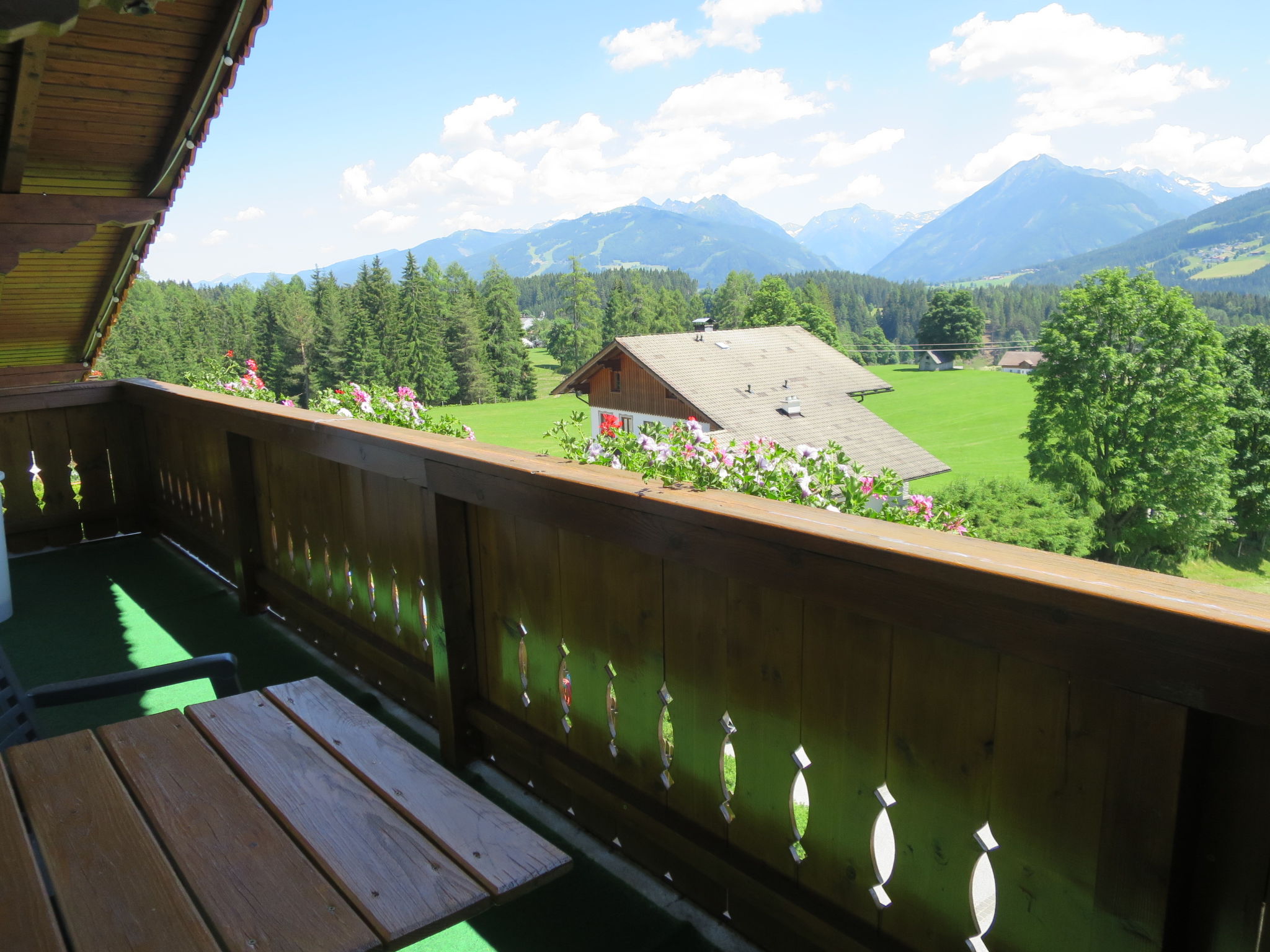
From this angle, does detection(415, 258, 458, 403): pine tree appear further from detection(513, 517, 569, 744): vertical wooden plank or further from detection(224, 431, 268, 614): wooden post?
detection(513, 517, 569, 744): vertical wooden plank

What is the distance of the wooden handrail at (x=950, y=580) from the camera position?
31.7 inches

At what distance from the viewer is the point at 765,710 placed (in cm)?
141

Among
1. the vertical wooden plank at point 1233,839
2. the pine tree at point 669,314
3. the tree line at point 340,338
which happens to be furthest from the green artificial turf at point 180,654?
the pine tree at point 669,314

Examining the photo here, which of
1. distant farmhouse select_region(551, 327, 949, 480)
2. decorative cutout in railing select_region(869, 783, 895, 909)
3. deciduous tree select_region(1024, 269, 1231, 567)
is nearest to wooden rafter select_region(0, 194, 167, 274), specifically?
decorative cutout in railing select_region(869, 783, 895, 909)

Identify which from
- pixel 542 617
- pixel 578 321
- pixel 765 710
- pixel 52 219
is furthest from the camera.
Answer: pixel 578 321

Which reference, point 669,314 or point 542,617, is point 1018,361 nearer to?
point 669,314

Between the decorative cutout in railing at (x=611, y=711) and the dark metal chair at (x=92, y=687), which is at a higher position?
the dark metal chair at (x=92, y=687)

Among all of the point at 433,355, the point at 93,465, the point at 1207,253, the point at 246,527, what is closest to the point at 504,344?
the point at 433,355

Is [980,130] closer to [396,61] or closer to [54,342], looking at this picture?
[396,61]

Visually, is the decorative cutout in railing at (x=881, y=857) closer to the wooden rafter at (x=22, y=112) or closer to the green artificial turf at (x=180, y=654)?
the green artificial turf at (x=180, y=654)

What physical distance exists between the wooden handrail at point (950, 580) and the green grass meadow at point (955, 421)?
2759 centimetres

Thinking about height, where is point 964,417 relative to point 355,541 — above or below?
below

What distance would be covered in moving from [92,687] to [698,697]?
116 centimetres

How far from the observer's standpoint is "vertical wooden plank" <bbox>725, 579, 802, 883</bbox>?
134cm
